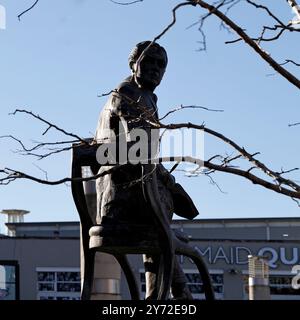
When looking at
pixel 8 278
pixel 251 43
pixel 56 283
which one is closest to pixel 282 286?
pixel 56 283

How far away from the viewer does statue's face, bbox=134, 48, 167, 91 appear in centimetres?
920

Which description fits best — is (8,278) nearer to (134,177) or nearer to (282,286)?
(282,286)

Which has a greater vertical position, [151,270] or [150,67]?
[150,67]

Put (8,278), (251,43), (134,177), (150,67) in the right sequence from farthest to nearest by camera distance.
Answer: (8,278), (150,67), (134,177), (251,43)

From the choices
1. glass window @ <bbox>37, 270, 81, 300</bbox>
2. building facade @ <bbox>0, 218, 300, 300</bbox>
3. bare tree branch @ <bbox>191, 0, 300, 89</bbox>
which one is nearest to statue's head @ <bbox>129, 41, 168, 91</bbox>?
bare tree branch @ <bbox>191, 0, 300, 89</bbox>

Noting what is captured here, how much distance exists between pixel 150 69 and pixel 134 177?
41.3 inches

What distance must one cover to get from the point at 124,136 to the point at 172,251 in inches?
42.9

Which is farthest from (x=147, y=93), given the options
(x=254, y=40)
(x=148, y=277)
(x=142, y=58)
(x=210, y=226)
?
(x=210, y=226)

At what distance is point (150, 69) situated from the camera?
9.23m

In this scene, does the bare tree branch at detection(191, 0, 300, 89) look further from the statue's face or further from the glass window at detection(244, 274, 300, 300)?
the glass window at detection(244, 274, 300, 300)

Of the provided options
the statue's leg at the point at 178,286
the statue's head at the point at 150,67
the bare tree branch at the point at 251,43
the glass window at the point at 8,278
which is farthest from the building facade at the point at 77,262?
the bare tree branch at the point at 251,43

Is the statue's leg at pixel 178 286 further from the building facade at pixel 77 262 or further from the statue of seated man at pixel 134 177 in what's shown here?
the building facade at pixel 77 262
